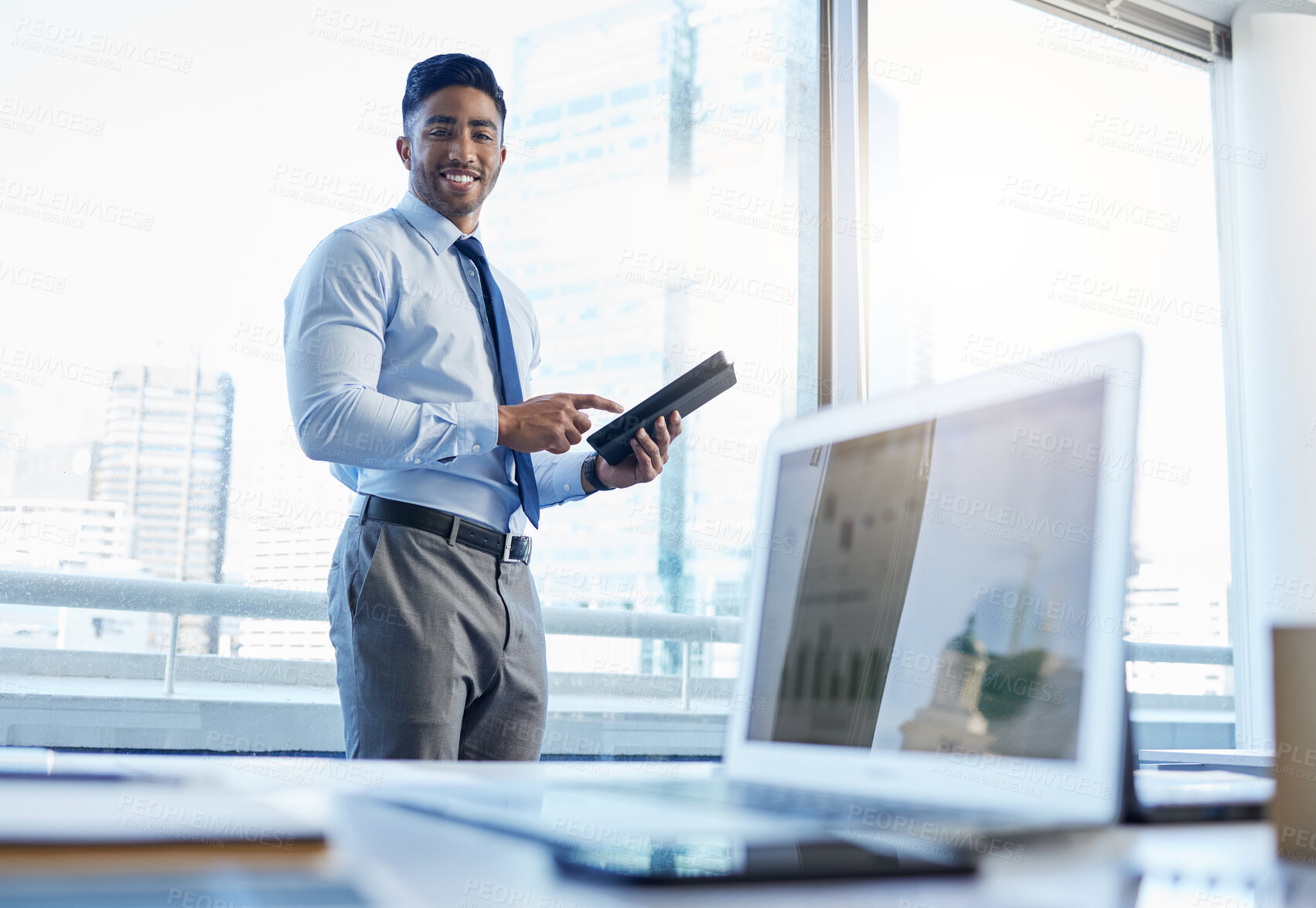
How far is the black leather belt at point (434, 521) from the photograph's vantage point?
172cm

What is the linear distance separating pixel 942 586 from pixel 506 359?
1.29m

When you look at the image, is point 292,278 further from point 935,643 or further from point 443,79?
point 935,643

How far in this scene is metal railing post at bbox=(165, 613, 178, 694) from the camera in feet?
9.47

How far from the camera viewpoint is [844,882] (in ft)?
1.62

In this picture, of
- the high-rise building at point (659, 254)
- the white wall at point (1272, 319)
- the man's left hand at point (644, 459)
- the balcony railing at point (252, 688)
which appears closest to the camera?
the man's left hand at point (644, 459)

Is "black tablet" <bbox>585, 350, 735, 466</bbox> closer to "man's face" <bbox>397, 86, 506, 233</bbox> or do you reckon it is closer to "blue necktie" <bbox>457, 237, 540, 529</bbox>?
"blue necktie" <bbox>457, 237, 540, 529</bbox>

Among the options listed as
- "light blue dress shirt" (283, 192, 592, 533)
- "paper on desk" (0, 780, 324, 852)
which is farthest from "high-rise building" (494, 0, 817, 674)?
"paper on desk" (0, 780, 324, 852)

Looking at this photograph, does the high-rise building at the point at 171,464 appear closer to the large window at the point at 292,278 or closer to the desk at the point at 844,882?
Result: the large window at the point at 292,278

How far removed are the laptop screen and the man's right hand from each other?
82 centimetres

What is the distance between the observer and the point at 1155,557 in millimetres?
4234

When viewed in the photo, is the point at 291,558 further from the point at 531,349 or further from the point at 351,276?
the point at 351,276

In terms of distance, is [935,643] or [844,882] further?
[935,643]

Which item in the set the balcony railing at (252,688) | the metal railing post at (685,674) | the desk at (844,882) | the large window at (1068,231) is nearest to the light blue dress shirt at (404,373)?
the balcony railing at (252,688)

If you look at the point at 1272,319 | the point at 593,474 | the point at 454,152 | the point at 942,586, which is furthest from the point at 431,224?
the point at 1272,319
